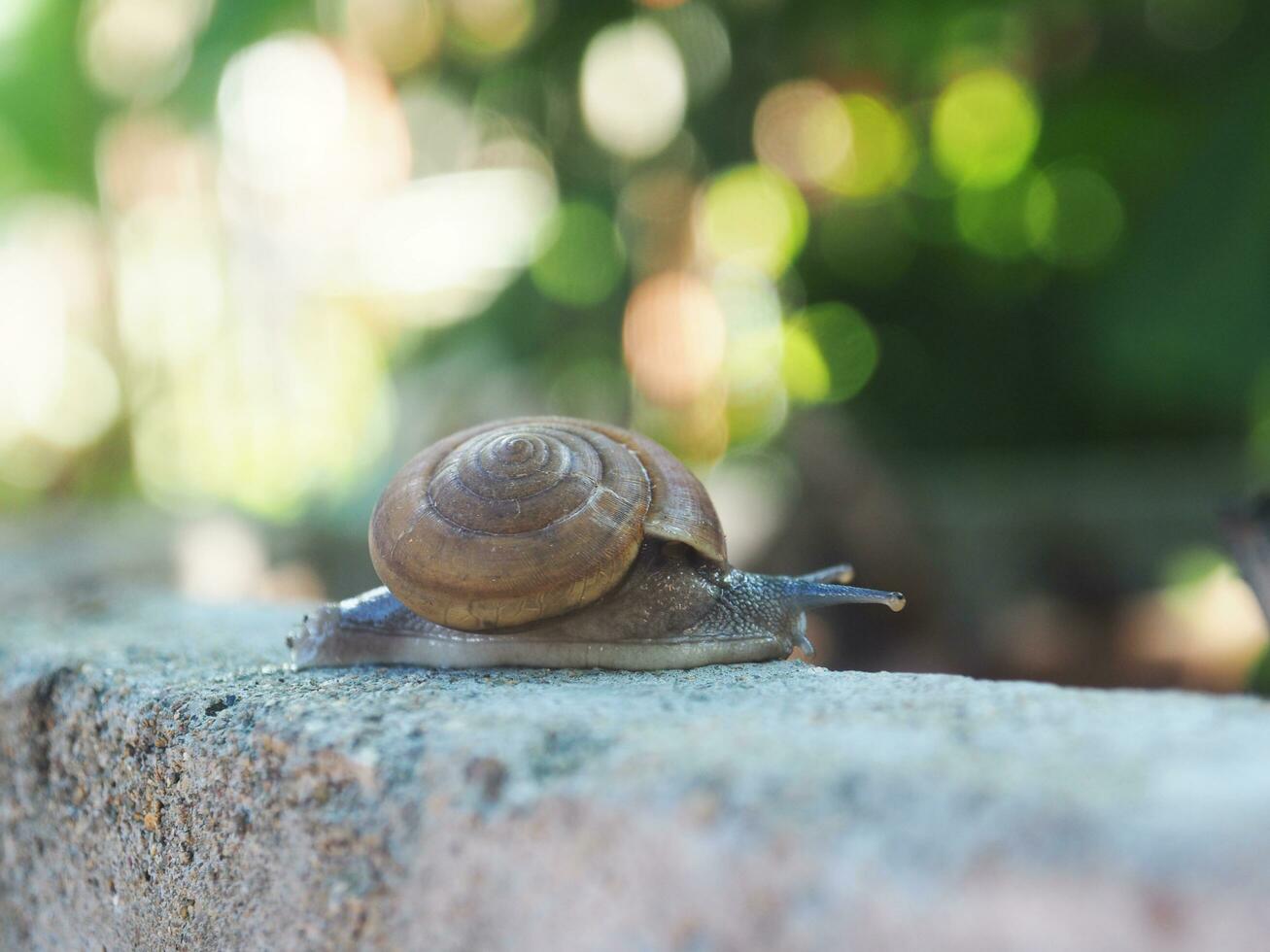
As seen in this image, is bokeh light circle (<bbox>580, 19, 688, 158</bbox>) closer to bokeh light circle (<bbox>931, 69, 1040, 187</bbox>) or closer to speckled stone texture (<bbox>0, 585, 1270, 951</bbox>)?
bokeh light circle (<bbox>931, 69, 1040, 187</bbox>)

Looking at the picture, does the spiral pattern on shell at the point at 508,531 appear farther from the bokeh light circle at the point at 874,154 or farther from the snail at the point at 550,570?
the bokeh light circle at the point at 874,154

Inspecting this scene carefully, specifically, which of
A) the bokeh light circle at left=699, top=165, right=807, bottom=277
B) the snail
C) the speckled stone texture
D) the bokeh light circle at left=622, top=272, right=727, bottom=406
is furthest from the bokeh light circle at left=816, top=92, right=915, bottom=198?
the speckled stone texture

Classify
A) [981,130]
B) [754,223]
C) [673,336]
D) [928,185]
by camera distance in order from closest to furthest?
[673,336] → [981,130] → [928,185] → [754,223]

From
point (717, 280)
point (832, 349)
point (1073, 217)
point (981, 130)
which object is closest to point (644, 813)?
point (717, 280)

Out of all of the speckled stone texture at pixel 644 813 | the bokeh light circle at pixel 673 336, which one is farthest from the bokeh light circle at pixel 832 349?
the speckled stone texture at pixel 644 813

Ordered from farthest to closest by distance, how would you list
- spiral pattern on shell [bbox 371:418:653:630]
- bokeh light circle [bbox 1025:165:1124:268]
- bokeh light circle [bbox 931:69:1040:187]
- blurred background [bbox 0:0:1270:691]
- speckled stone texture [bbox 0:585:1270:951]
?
Answer: bokeh light circle [bbox 1025:165:1124:268], bokeh light circle [bbox 931:69:1040:187], blurred background [bbox 0:0:1270:691], spiral pattern on shell [bbox 371:418:653:630], speckled stone texture [bbox 0:585:1270:951]

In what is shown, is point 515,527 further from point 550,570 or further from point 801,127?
point 801,127
